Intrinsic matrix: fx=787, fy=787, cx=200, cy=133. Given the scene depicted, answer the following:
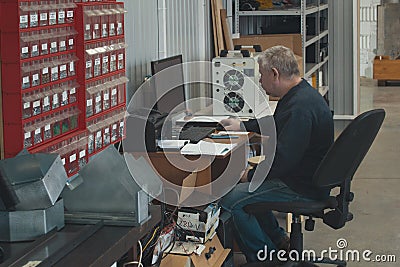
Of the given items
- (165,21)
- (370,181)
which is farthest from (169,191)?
(370,181)

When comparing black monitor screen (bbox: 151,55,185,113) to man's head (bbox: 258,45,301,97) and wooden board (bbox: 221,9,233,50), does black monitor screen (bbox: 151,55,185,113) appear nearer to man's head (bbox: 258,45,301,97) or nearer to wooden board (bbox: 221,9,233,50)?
man's head (bbox: 258,45,301,97)

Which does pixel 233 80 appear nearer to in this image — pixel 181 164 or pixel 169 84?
pixel 169 84

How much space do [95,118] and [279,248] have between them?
1440 millimetres

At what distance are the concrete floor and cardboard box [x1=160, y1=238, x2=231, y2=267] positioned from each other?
1.55 ft

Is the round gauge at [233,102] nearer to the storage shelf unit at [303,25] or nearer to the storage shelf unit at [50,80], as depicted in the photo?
the storage shelf unit at [50,80]

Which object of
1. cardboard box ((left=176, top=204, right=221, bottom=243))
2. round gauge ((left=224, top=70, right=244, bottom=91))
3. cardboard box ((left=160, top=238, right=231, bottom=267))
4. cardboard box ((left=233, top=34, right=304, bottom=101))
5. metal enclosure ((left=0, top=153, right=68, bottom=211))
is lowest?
cardboard box ((left=160, top=238, right=231, bottom=267))

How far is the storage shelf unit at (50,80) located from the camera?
10.6 ft

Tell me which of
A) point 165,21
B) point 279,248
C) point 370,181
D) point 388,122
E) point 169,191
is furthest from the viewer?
point 388,122

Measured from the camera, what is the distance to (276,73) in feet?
14.4

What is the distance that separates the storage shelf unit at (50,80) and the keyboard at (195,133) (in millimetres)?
562

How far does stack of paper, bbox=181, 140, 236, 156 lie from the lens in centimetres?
432

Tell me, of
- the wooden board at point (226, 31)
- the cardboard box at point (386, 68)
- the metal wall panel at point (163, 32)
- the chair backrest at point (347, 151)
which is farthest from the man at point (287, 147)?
the cardboard box at point (386, 68)

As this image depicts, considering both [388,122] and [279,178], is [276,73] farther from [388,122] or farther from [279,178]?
[388,122]

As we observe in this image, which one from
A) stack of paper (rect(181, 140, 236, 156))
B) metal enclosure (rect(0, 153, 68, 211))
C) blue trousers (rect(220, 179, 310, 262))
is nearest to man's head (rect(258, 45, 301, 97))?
stack of paper (rect(181, 140, 236, 156))
